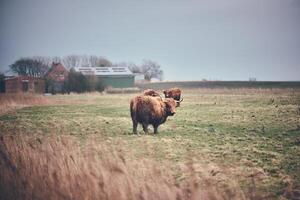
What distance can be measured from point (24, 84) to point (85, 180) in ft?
214

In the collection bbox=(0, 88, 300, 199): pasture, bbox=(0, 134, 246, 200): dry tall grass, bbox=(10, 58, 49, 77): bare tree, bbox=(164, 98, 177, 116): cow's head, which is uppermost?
bbox=(10, 58, 49, 77): bare tree

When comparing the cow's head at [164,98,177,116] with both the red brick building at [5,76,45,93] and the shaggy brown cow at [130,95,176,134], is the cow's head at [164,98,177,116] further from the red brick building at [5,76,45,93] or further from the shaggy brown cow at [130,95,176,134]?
the red brick building at [5,76,45,93]

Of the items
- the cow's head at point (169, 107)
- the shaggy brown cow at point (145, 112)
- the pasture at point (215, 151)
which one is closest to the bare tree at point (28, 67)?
the pasture at point (215, 151)

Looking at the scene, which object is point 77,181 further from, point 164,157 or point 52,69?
point 52,69

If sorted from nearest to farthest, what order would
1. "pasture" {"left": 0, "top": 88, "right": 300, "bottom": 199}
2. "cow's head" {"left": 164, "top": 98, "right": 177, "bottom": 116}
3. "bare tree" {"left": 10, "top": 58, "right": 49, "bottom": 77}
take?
"pasture" {"left": 0, "top": 88, "right": 300, "bottom": 199}, "cow's head" {"left": 164, "top": 98, "right": 177, "bottom": 116}, "bare tree" {"left": 10, "top": 58, "right": 49, "bottom": 77}

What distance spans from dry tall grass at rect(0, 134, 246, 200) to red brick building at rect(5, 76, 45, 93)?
55146mm

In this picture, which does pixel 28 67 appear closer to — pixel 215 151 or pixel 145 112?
pixel 145 112

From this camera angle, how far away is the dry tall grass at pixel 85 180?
517 cm

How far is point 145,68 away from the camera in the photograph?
138 m

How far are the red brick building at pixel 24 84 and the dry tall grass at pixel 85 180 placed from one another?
55146 mm

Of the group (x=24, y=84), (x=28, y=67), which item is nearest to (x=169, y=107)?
(x=24, y=84)

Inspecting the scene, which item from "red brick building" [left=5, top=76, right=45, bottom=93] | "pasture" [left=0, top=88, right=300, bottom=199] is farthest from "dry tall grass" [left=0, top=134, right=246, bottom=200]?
"red brick building" [left=5, top=76, right=45, bottom=93]

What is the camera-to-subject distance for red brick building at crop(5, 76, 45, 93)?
61000 millimetres

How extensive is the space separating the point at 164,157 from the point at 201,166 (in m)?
1.57
